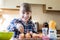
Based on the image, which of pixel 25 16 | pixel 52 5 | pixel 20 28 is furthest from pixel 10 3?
pixel 20 28

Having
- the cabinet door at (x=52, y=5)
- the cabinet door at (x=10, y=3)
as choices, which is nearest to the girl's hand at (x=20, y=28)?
the cabinet door at (x=10, y=3)

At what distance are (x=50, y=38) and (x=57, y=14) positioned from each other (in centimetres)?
242

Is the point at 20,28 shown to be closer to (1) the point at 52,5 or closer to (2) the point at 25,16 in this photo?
(2) the point at 25,16

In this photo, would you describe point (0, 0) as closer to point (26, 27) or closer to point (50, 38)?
point (26, 27)

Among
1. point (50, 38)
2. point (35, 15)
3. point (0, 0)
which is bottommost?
point (50, 38)

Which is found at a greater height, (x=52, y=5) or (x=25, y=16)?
(x=52, y=5)

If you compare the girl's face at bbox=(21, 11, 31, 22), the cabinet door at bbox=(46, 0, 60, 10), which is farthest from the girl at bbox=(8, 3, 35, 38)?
the cabinet door at bbox=(46, 0, 60, 10)

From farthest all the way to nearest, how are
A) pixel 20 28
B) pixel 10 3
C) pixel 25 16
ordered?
pixel 10 3
pixel 25 16
pixel 20 28

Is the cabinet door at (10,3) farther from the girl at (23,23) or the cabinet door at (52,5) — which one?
the girl at (23,23)

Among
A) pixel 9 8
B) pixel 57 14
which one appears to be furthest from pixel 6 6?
pixel 57 14

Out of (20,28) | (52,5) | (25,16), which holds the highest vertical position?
(52,5)

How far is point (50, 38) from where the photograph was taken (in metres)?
1.24

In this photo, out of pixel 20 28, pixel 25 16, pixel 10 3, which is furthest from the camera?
pixel 10 3

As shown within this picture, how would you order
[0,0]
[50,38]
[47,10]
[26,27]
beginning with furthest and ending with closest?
[47,10] < [0,0] < [26,27] < [50,38]
